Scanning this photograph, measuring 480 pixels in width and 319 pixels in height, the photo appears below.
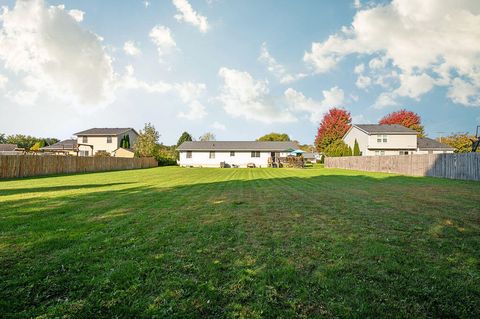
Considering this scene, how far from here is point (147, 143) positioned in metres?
37.1

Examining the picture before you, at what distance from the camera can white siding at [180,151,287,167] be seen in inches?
1574

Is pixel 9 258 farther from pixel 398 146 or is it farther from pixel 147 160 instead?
pixel 398 146

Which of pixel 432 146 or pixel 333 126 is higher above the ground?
pixel 333 126

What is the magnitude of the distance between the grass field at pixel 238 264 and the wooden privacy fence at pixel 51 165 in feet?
45.7

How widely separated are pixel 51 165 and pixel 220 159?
24.1m

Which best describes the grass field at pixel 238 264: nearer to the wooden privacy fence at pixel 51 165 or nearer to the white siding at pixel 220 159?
the wooden privacy fence at pixel 51 165

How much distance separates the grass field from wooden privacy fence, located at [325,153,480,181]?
12.5 metres

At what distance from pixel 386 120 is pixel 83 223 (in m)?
62.6

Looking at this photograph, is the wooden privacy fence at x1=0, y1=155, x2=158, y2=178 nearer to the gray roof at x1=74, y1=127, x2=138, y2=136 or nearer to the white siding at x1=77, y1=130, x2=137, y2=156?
the white siding at x1=77, y1=130, x2=137, y2=156

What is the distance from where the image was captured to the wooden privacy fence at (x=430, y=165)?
14648mm

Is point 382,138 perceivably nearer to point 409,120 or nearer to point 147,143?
point 409,120

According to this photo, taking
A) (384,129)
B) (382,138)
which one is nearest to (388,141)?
(382,138)

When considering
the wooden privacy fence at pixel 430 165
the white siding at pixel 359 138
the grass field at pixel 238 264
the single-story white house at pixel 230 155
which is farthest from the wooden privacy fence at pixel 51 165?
the white siding at pixel 359 138

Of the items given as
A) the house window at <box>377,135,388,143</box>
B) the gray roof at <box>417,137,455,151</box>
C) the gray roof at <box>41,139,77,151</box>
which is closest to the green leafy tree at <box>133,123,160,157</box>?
the gray roof at <box>41,139,77,151</box>
